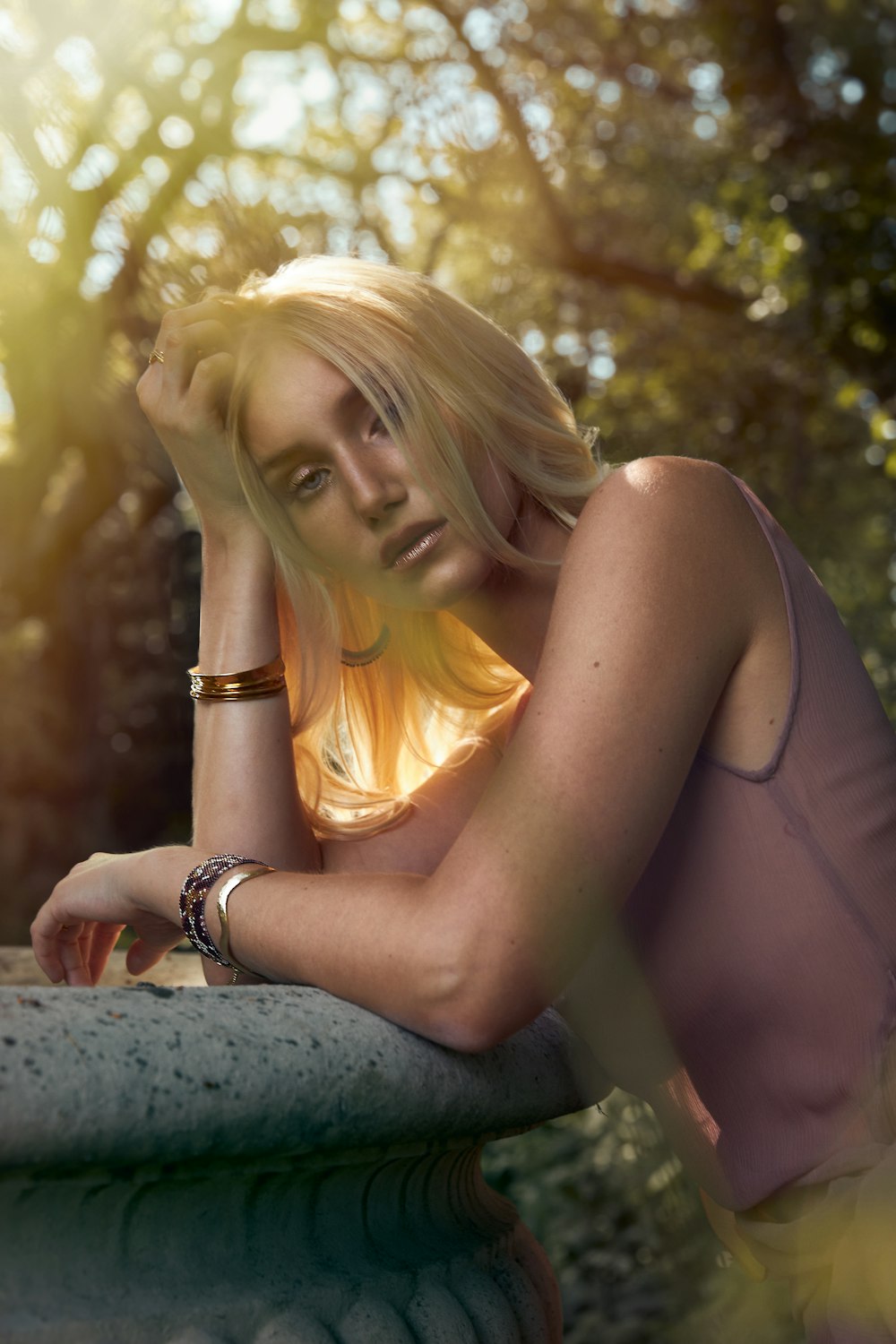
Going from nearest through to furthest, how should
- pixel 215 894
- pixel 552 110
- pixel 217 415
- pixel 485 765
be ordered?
pixel 215 894, pixel 217 415, pixel 485 765, pixel 552 110

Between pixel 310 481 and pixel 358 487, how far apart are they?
0.36ft

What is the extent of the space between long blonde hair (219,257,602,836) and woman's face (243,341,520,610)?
26 millimetres

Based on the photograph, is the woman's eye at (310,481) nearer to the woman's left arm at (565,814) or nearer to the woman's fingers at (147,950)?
the woman's left arm at (565,814)

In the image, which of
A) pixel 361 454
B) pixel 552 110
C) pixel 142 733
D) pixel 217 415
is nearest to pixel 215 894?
pixel 361 454

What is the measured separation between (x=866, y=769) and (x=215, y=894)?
2.51 ft

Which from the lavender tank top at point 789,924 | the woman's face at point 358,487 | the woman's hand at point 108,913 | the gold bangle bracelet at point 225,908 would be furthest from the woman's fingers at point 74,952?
the lavender tank top at point 789,924

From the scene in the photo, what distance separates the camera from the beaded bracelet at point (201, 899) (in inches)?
57.6

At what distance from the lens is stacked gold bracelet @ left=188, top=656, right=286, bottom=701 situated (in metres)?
2.00

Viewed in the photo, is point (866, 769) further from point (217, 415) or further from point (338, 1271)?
point (217, 415)

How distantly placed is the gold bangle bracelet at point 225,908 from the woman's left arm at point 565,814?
1cm

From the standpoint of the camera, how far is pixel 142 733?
40.1ft

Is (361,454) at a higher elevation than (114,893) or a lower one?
higher

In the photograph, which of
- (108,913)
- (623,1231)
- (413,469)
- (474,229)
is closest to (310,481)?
(413,469)

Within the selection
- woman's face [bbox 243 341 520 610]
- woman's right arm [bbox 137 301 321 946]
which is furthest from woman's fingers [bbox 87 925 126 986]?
woman's face [bbox 243 341 520 610]
